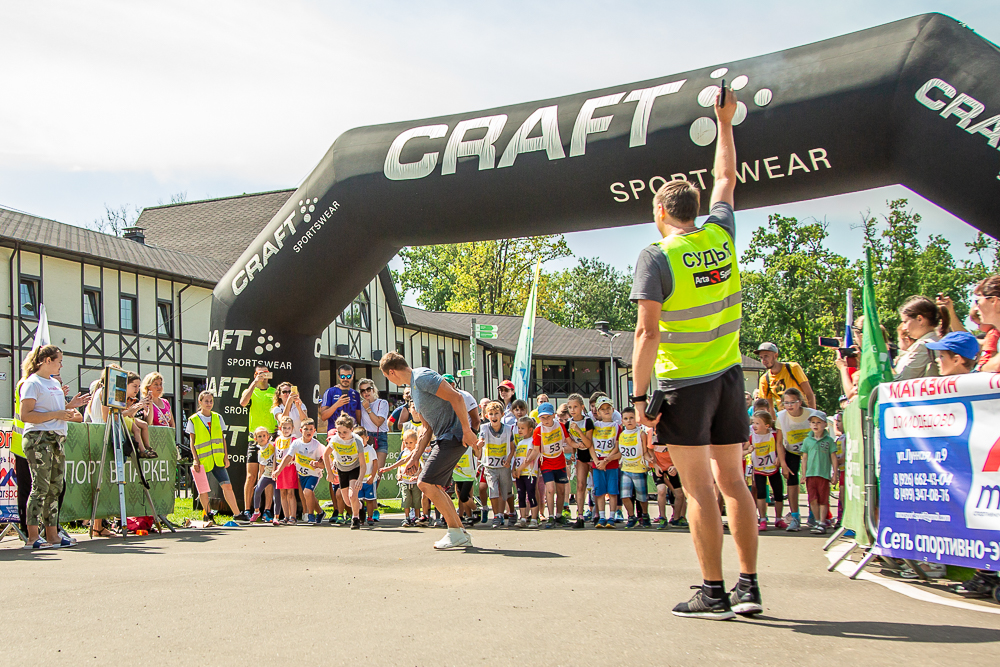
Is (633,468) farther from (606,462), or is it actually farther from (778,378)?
(778,378)

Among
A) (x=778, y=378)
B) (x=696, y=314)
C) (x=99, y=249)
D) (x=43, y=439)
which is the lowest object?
(x=43, y=439)

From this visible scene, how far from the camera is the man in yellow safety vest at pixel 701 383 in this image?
4.12 m

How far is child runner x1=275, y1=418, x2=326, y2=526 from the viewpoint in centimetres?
1186

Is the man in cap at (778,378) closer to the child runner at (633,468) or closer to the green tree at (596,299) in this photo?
the child runner at (633,468)

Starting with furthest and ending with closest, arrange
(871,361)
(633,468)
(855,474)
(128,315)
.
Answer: (128,315) < (633,468) < (855,474) < (871,361)

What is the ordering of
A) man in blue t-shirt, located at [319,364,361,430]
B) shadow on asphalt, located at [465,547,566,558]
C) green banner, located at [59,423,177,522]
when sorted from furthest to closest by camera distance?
1. man in blue t-shirt, located at [319,364,361,430]
2. green banner, located at [59,423,177,522]
3. shadow on asphalt, located at [465,547,566,558]

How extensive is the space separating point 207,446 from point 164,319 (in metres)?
21.0

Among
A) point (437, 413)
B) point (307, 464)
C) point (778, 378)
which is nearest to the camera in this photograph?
point (437, 413)

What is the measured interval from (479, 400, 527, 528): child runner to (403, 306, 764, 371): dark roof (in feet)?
120

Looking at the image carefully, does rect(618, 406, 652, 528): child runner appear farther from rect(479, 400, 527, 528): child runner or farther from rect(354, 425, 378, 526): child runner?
rect(354, 425, 378, 526): child runner

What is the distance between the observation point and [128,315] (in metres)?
29.6

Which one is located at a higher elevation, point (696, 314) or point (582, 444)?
point (696, 314)

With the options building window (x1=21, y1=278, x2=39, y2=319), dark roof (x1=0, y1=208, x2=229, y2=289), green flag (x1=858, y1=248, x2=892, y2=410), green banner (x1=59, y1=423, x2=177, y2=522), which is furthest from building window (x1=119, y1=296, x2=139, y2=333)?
green flag (x1=858, y1=248, x2=892, y2=410)

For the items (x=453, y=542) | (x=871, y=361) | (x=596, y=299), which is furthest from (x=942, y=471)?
(x=596, y=299)
